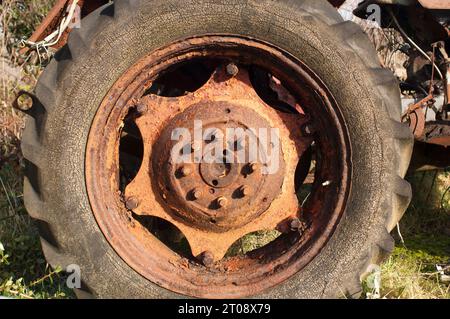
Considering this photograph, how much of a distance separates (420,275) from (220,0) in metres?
1.74

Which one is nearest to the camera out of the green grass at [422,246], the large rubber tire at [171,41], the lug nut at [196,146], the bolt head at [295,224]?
the large rubber tire at [171,41]

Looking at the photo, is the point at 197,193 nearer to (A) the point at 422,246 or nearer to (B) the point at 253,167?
(B) the point at 253,167

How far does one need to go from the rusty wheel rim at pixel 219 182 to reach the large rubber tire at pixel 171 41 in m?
0.04

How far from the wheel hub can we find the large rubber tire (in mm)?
325

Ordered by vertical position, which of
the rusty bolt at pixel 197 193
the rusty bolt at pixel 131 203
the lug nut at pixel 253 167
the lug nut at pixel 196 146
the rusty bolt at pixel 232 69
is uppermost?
the rusty bolt at pixel 232 69

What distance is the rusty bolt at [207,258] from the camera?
246cm

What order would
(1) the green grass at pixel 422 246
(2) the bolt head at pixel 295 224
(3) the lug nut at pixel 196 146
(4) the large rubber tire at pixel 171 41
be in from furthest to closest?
(1) the green grass at pixel 422 246, (2) the bolt head at pixel 295 224, (3) the lug nut at pixel 196 146, (4) the large rubber tire at pixel 171 41

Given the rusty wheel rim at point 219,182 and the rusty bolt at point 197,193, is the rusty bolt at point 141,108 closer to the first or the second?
the rusty wheel rim at point 219,182

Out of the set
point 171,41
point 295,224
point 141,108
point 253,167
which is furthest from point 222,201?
point 171,41

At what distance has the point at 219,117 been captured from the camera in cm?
237

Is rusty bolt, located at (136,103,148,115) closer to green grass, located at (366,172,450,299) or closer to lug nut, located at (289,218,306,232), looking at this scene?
lug nut, located at (289,218,306,232)

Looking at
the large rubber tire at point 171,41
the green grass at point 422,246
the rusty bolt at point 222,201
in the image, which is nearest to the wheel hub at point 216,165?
the rusty bolt at point 222,201

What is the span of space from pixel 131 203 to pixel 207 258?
1.35 feet

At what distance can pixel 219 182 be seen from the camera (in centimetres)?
235
